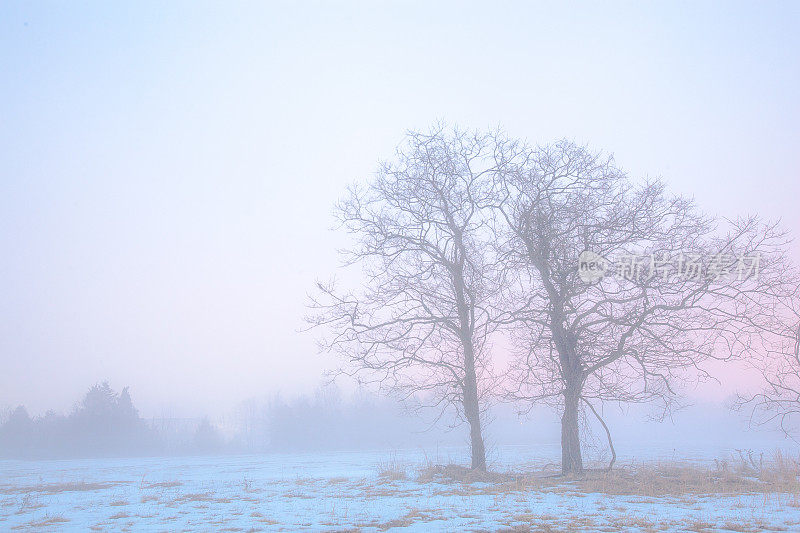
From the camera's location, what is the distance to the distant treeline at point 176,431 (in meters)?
61.0

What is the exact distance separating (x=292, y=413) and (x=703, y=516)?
77.0m

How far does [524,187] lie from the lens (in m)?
15.9

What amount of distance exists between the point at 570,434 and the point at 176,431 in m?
82.9

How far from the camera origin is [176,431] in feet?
277

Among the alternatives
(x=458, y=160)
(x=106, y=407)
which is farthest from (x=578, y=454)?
(x=106, y=407)

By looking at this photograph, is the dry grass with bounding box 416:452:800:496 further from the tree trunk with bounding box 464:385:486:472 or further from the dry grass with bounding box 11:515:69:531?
the dry grass with bounding box 11:515:69:531

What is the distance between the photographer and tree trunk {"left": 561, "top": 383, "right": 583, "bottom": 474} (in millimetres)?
14469

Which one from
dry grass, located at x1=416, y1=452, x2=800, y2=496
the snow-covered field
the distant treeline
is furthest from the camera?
the distant treeline

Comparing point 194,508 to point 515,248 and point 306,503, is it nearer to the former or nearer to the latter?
point 306,503

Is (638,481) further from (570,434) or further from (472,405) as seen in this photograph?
(472,405)

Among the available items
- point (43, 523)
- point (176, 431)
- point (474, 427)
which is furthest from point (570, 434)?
point (176, 431)

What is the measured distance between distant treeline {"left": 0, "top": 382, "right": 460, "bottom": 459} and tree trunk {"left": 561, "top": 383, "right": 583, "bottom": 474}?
36754 millimetres

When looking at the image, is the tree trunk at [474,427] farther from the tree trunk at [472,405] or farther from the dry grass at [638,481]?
the dry grass at [638,481]

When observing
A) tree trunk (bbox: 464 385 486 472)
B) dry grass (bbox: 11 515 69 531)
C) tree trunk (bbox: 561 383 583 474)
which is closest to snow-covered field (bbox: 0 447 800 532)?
dry grass (bbox: 11 515 69 531)
